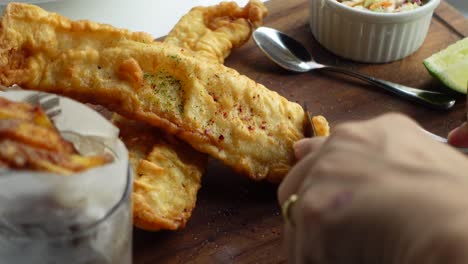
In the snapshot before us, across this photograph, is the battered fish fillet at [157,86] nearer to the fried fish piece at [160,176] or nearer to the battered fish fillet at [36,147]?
the fried fish piece at [160,176]

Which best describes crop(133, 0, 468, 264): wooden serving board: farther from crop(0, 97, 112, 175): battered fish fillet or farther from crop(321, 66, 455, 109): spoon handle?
crop(0, 97, 112, 175): battered fish fillet

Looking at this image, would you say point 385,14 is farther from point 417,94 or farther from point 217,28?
point 217,28

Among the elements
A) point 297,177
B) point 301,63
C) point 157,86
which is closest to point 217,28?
point 301,63

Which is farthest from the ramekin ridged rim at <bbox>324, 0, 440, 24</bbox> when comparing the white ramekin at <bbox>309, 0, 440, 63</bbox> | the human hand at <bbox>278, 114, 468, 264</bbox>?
the human hand at <bbox>278, 114, 468, 264</bbox>

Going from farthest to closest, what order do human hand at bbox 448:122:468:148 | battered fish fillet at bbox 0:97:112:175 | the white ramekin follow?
the white ramekin → human hand at bbox 448:122:468:148 → battered fish fillet at bbox 0:97:112:175

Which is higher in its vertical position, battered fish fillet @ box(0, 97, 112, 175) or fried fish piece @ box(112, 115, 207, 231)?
battered fish fillet @ box(0, 97, 112, 175)

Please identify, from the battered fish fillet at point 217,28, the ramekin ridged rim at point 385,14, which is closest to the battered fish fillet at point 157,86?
the battered fish fillet at point 217,28

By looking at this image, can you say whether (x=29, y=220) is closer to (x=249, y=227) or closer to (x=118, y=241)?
(x=118, y=241)

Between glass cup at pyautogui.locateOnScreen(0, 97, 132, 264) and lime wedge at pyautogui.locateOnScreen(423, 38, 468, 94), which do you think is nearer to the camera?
glass cup at pyautogui.locateOnScreen(0, 97, 132, 264)

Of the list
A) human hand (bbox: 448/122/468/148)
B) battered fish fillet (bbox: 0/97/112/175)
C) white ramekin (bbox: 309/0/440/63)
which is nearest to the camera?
battered fish fillet (bbox: 0/97/112/175)
